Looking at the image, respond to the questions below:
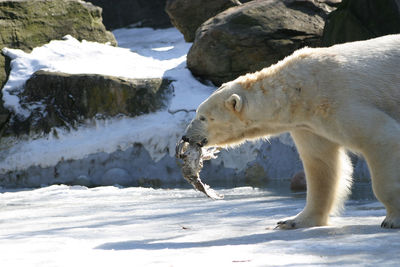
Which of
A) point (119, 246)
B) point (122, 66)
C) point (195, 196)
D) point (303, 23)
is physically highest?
point (303, 23)

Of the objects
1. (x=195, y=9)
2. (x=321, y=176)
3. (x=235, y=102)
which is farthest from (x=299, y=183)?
(x=195, y=9)

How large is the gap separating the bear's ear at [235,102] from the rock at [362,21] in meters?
6.35

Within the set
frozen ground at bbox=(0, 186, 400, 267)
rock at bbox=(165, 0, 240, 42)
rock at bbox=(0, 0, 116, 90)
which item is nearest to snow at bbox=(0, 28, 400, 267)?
frozen ground at bbox=(0, 186, 400, 267)

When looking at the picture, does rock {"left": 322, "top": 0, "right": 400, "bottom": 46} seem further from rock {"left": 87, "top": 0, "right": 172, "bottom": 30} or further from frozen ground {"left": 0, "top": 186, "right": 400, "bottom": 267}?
rock {"left": 87, "top": 0, "right": 172, "bottom": 30}

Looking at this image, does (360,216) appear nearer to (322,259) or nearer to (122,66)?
(322,259)

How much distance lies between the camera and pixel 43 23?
12.9 metres

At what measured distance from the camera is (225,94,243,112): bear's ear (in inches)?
A: 175

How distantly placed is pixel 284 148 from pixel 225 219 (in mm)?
5315

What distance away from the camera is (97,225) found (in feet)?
16.2

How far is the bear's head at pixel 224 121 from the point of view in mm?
4508

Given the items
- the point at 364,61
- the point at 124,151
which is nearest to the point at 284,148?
the point at 124,151

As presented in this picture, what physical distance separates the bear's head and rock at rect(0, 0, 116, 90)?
786 cm

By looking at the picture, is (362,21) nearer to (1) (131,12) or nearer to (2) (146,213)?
(2) (146,213)

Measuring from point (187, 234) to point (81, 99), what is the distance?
726cm
